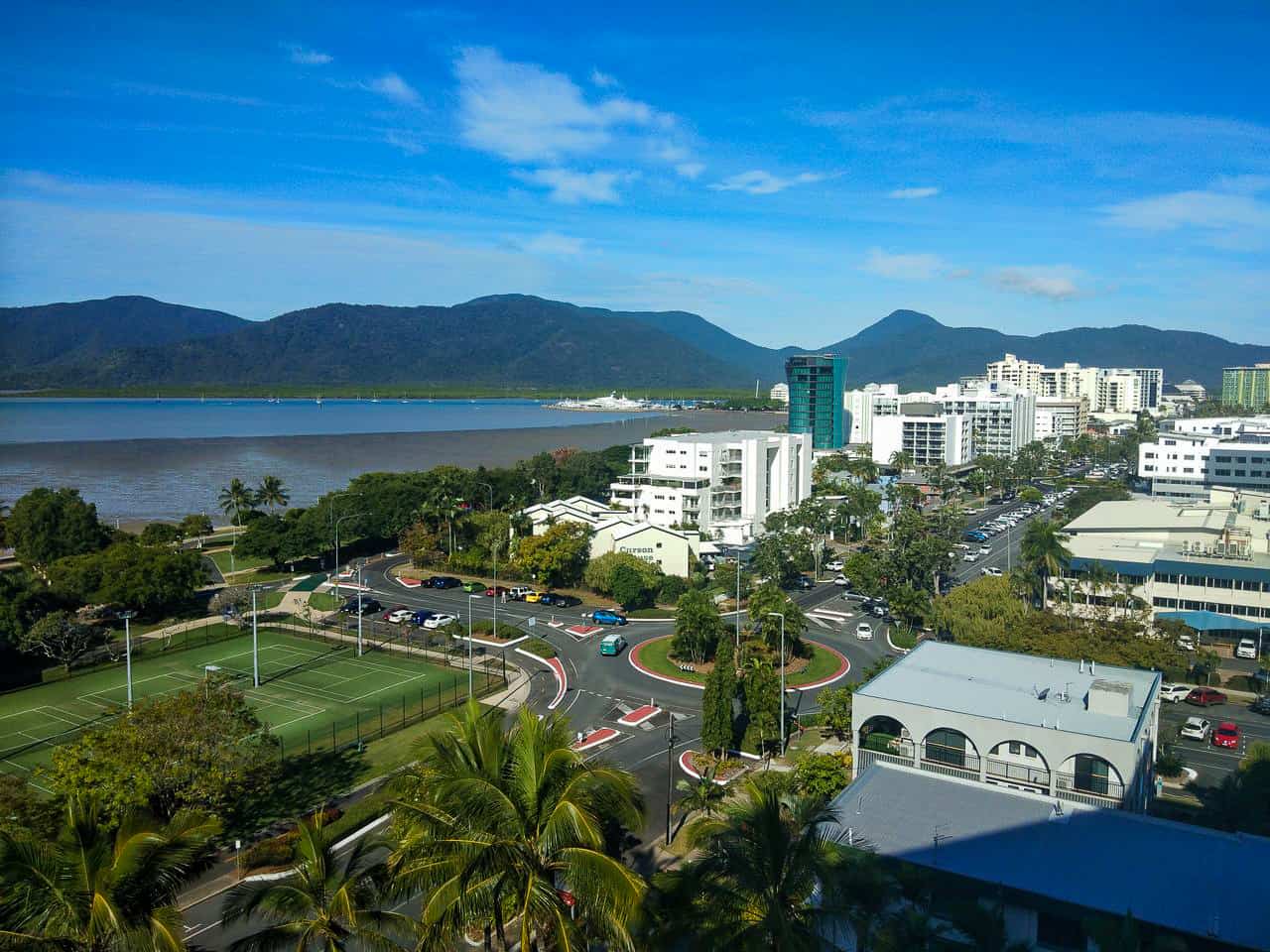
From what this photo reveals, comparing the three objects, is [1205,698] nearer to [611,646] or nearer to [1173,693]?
[1173,693]

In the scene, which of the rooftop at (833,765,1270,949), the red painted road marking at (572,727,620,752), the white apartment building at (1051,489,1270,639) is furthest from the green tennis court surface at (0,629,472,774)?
the white apartment building at (1051,489,1270,639)

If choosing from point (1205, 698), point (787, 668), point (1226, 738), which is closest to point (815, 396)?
point (787, 668)

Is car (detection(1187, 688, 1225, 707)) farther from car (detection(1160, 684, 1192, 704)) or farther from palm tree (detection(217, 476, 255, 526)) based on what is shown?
palm tree (detection(217, 476, 255, 526))

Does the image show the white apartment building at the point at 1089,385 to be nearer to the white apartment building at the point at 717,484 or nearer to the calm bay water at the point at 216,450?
the calm bay water at the point at 216,450

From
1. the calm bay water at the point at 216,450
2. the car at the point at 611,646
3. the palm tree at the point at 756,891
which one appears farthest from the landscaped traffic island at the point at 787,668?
the calm bay water at the point at 216,450

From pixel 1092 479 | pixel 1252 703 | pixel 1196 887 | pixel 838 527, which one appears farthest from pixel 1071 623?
pixel 1092 479

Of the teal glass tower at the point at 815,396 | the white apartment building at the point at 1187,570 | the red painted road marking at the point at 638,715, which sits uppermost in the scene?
the teal glass tower at the point at 815,396
